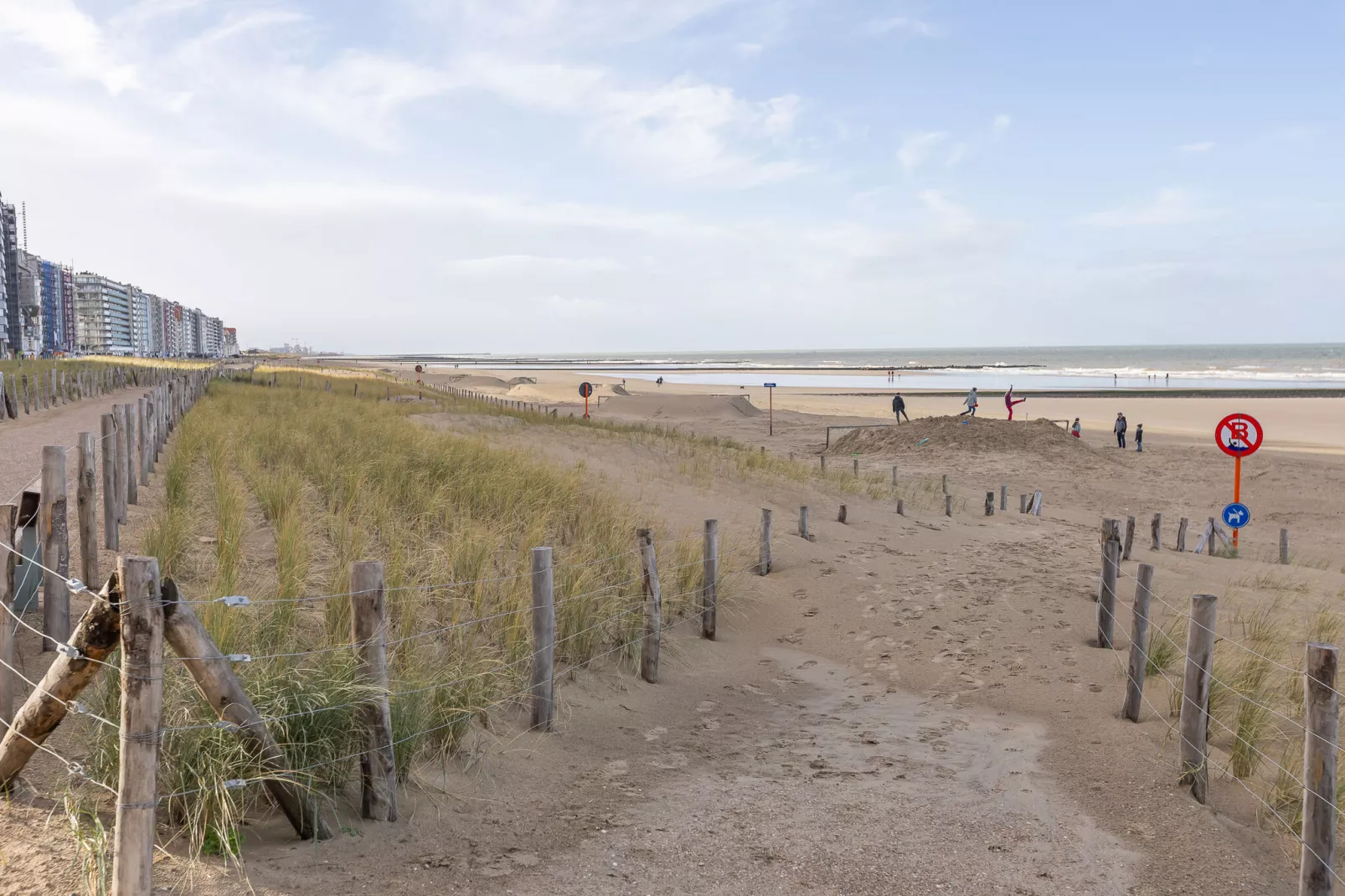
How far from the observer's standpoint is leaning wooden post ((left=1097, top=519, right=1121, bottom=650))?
8773 mm

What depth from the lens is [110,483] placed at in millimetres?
8539

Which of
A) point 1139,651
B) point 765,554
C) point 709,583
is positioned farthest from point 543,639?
point 765,554

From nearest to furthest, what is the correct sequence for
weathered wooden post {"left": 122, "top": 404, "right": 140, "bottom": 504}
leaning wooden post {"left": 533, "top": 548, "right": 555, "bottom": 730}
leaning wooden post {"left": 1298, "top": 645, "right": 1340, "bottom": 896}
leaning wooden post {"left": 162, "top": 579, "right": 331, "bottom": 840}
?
leaning wooden post {"left": 162, "top": 579, "right": 331, "bottom": 840} → leaning wooden post {"left": 1298, "top": 645, "right": 1340, "bottom": 896} → leaning wooden post {"left": 533, "top": 548, "right": 555, "bottom": 730} → weathered wooden post {"left": 122, "top": 404, "right": 140, "bottom": 504}

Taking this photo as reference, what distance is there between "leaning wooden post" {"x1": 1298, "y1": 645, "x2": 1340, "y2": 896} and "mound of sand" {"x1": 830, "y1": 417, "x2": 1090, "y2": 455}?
1019 inches

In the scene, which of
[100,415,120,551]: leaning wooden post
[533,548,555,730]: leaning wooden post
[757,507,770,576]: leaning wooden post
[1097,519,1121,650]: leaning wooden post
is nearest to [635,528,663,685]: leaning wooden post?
[533,548,555,730]: leaning wooden post

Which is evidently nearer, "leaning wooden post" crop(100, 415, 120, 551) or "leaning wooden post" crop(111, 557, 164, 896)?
"leaning wooden post" crop(111, 557, 164, 896)

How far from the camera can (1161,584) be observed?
11945 millimetres

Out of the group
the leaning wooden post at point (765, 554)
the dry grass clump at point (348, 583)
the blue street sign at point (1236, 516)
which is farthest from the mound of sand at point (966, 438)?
the leaning wooden post at point (765, 554)

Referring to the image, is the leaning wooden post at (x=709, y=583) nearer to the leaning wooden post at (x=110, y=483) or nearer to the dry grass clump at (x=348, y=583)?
the dry grass clump at (x=348, y=583)

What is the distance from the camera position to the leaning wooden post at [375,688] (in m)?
4.58

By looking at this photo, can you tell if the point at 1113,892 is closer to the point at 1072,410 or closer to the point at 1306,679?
the point at 1306,679

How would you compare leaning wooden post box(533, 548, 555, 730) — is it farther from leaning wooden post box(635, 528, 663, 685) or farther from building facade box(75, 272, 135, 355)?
building facade box(75, 272, 135, 355)

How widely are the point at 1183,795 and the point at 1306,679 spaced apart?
1703 millimetres

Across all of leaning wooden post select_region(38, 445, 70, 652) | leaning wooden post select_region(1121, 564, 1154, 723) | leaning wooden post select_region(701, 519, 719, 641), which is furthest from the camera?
leaning wooden post select_region(701, 519, 719, 641)
